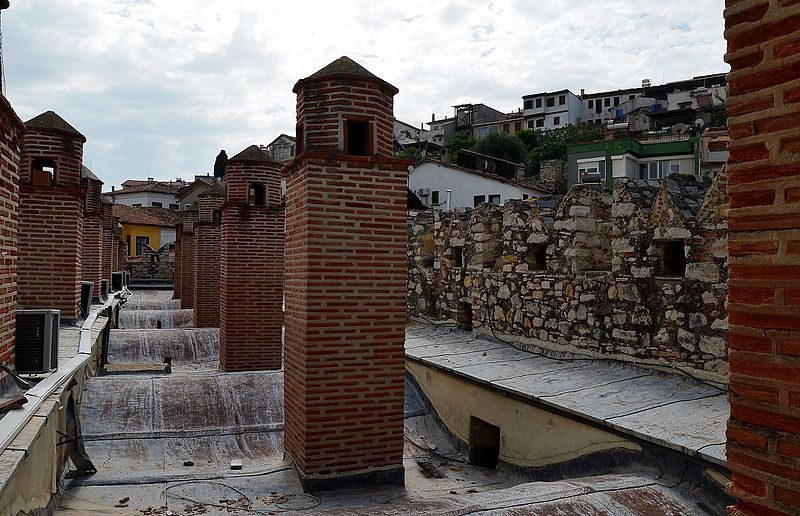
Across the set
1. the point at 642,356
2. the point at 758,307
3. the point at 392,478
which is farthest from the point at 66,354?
the point at 758,307

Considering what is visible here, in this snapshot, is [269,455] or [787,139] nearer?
[787,139]

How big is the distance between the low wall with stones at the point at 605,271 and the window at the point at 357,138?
11.2ft

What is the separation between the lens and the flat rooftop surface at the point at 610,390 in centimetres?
536

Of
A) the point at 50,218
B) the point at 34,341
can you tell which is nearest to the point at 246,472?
the point at 34,341

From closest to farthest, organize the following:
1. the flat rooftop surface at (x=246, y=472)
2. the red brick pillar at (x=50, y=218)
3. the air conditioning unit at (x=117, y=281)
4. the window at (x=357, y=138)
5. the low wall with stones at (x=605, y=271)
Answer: the flat rooftop surface at (x=246, y=472) → the window at (x=357, y=138) → the low wall with stones at (x=605, y=271) → the red brick pillar at (x=50, y=218) → the air conditioning unit at (x=117, y=281)

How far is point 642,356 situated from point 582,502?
3.29m

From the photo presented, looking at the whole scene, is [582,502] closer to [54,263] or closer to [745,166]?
[745,166]

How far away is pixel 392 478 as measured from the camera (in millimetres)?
6254

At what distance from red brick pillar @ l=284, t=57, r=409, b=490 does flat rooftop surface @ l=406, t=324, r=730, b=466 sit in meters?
1.82

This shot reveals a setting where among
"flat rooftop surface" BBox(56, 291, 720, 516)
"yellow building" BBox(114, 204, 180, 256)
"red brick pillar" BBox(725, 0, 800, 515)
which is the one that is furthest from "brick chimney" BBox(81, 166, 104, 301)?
"yellow building" BBox(114, 204, 180, 256)

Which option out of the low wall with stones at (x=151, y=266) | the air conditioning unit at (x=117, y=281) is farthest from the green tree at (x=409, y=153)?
the air conditioning unit at (x=117, y=281)

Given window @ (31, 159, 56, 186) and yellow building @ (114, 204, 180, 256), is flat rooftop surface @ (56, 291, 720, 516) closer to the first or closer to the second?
window @ (31, 159, 56, 186)

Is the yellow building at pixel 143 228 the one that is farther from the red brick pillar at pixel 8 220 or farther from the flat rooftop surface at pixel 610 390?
the red brick pillar at pixel 8 220

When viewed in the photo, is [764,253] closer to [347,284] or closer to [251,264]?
[347,284]
